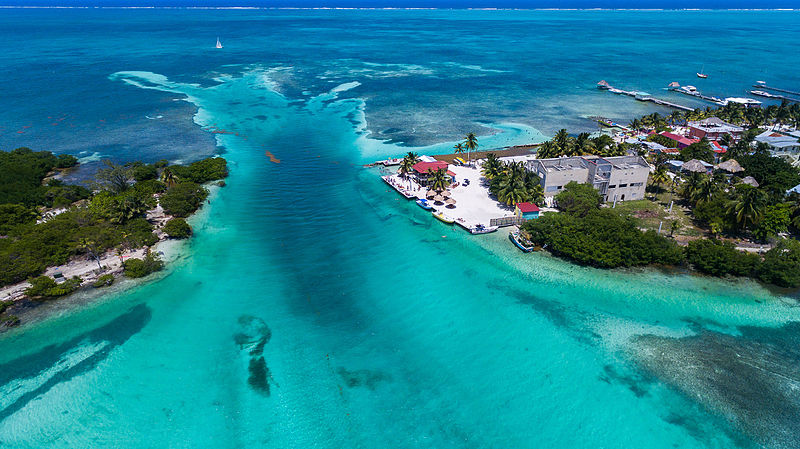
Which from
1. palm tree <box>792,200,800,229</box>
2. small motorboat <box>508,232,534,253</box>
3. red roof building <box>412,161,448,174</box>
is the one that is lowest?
small motorboat <box>508,232,534,253</box>

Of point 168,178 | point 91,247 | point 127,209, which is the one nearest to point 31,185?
point 168,178

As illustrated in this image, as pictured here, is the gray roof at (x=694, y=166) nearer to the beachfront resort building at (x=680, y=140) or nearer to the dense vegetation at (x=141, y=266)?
the beachfront resort building at (x=680, y=140)

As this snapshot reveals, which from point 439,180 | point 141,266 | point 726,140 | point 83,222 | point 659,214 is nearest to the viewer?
point 141,266

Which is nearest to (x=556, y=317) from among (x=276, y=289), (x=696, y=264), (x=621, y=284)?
(x=621, y=284)

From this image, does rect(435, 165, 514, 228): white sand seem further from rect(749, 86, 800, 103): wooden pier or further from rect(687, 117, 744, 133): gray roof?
rect(749, 86, 800, 103): wooden pier

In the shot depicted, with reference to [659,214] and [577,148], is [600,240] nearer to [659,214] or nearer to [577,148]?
[659,214]

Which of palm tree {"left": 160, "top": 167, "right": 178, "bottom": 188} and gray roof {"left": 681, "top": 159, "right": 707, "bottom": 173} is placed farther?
palm tree {"left": 160, "top": 167, "right": 178, "bottom": 188}

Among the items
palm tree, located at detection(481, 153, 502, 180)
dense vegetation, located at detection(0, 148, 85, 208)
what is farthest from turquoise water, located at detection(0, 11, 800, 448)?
dense vegetation, located at detection(0, 148, 85, 208)
